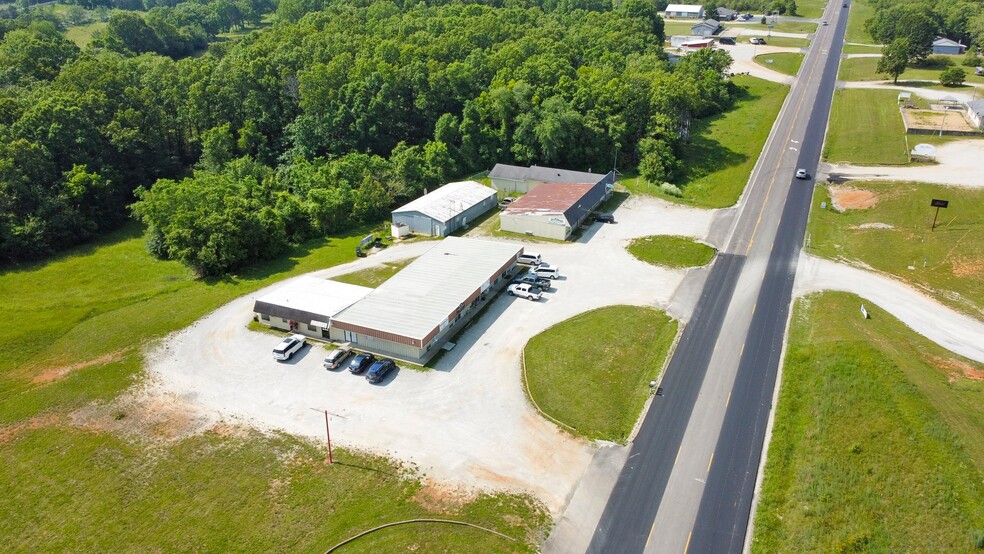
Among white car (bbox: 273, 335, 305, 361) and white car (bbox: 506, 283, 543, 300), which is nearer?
white car (bbox: 273, 335, 305, 361)

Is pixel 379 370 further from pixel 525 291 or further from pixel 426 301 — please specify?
pixel 525 291

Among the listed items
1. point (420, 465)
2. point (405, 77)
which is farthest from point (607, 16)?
point (420, 465)

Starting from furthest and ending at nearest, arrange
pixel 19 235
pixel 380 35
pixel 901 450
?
1. pixel 380 35
2. pixel 19 235
3. pixel 901 450

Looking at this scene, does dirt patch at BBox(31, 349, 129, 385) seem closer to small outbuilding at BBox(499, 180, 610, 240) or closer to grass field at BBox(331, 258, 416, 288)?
grass field at BBox(331, 258, 416, 288)

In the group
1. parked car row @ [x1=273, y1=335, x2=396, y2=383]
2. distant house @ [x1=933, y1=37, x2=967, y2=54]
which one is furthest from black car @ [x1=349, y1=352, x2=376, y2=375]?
distant house @ [x1=933, y1=37, x2=967, y2=54]

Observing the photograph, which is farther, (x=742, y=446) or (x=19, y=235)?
(x=19, y=235)

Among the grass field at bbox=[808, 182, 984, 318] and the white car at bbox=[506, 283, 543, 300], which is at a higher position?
the white car at bbox=[506, 283, 543, 300]

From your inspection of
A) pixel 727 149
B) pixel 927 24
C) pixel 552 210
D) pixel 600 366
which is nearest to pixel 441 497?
pixel 600 366

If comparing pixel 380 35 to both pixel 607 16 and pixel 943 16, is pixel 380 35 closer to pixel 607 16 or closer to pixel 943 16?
pixel 607 16
